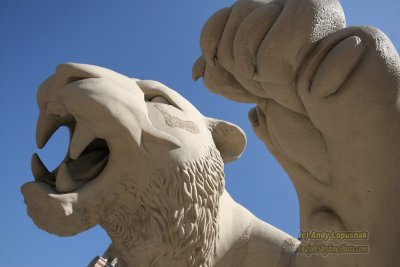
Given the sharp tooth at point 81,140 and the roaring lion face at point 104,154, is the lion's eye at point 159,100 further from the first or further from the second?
the sharp tooth at point 81,140

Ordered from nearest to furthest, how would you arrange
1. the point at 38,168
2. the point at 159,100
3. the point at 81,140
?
1. the point at 81,140
2. the point at 38,168
3. the point at 159,100

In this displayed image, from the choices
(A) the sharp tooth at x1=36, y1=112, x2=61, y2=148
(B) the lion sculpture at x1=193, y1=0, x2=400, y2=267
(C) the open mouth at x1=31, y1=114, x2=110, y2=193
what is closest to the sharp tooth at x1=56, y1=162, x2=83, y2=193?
(C) the open mouth at x1=31, y1=114, x2=110, y2=193

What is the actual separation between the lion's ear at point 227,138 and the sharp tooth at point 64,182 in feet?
2.19

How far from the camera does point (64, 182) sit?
4.31ft

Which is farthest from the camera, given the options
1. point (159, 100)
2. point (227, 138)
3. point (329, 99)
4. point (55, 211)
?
point (227, 138)

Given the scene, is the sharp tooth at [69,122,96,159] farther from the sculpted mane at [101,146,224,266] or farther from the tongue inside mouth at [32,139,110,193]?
the sculpted mane at [101,146,224,266]

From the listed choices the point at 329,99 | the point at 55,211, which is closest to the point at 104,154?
the point at 55,211

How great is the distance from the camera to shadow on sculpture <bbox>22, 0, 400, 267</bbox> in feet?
3.06

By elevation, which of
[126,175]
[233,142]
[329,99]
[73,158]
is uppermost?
[329,99]

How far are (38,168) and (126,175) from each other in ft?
1.22

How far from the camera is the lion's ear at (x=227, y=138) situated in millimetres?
1748

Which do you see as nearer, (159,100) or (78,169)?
(78,169)

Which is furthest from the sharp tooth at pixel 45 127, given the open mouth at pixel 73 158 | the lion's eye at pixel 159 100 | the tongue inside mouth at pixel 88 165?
the lion's eye at pixel 159 100

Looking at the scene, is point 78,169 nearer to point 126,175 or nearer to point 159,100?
point 126,175
